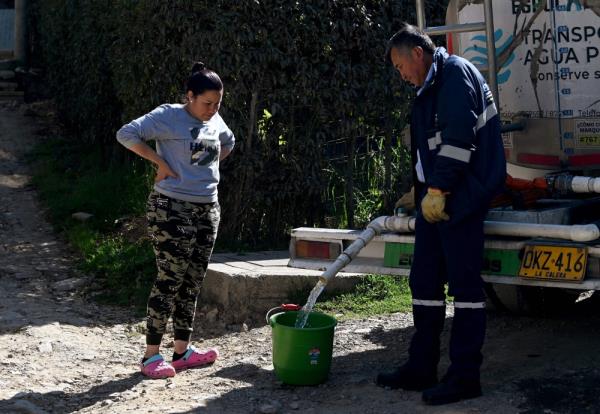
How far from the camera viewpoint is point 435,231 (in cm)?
529

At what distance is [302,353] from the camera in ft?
17.9

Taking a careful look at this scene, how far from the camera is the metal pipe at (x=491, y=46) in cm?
589

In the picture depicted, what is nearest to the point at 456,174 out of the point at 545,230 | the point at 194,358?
the point at 545,230

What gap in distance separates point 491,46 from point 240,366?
2.37 meters

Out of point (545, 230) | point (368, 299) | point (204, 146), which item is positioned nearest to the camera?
point (545, 230)

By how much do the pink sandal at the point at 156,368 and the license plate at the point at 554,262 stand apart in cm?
207

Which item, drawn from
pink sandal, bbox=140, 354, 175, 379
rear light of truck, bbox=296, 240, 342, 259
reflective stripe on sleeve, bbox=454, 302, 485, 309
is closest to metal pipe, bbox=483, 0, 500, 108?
rear light of truck, bbox=296, 240, 342, 259

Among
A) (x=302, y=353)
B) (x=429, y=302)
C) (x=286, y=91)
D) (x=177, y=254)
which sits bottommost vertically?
(x=302, y=353)

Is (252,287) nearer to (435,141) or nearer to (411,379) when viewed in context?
(411,379)

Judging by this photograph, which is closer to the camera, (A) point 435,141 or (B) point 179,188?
(A) point 435,141

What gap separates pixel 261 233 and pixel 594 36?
373 cm

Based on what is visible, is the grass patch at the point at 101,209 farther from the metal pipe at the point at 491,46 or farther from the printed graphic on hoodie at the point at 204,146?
the metal pipe at the point at 491,46

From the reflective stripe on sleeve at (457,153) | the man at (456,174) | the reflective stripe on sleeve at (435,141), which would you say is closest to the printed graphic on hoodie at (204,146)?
the man at (456,174)

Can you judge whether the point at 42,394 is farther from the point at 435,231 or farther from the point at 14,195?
the point at 14,195
